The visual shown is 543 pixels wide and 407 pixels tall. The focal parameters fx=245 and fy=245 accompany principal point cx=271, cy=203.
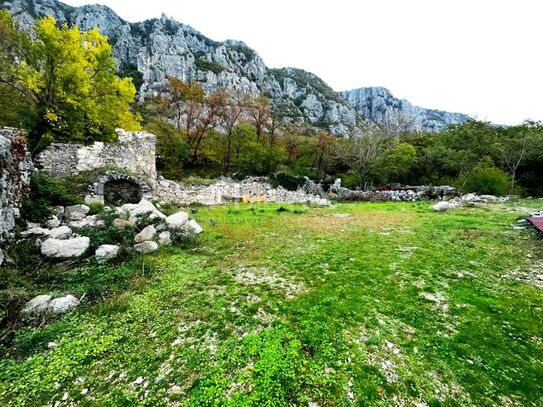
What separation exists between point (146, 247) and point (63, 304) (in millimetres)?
2870

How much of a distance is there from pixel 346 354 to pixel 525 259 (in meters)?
7.08

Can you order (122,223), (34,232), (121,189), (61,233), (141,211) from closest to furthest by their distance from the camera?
(34,232) < (61,233) < (122,223) < (141,211) < (121,189)

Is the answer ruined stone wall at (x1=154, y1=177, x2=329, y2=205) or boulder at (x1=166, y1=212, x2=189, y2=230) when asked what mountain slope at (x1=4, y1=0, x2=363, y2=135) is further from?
boulder at (x1=166, y1=212, x2=189, y2=230)

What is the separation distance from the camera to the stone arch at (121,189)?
15.0 metres

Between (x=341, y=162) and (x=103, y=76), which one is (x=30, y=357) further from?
(x=341, y=162)

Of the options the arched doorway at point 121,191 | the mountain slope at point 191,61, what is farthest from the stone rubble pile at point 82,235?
the mountain slope at point 191,61

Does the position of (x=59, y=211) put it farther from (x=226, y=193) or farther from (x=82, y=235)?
(x=226, y=193)

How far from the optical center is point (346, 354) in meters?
3.42

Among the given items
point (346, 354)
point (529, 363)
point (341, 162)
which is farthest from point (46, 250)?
point (341, 162)

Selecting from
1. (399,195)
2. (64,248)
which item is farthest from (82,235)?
(399,195)

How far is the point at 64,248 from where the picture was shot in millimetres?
6289

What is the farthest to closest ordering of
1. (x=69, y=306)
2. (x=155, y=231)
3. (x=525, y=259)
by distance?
(x=155, y=231) < (x=525, y=259) < (x=69, y=306)

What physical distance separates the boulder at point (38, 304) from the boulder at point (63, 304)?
9cm

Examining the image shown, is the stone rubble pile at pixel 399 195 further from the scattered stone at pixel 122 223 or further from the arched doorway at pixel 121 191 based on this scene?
the scattered stone at pixel 122 223
